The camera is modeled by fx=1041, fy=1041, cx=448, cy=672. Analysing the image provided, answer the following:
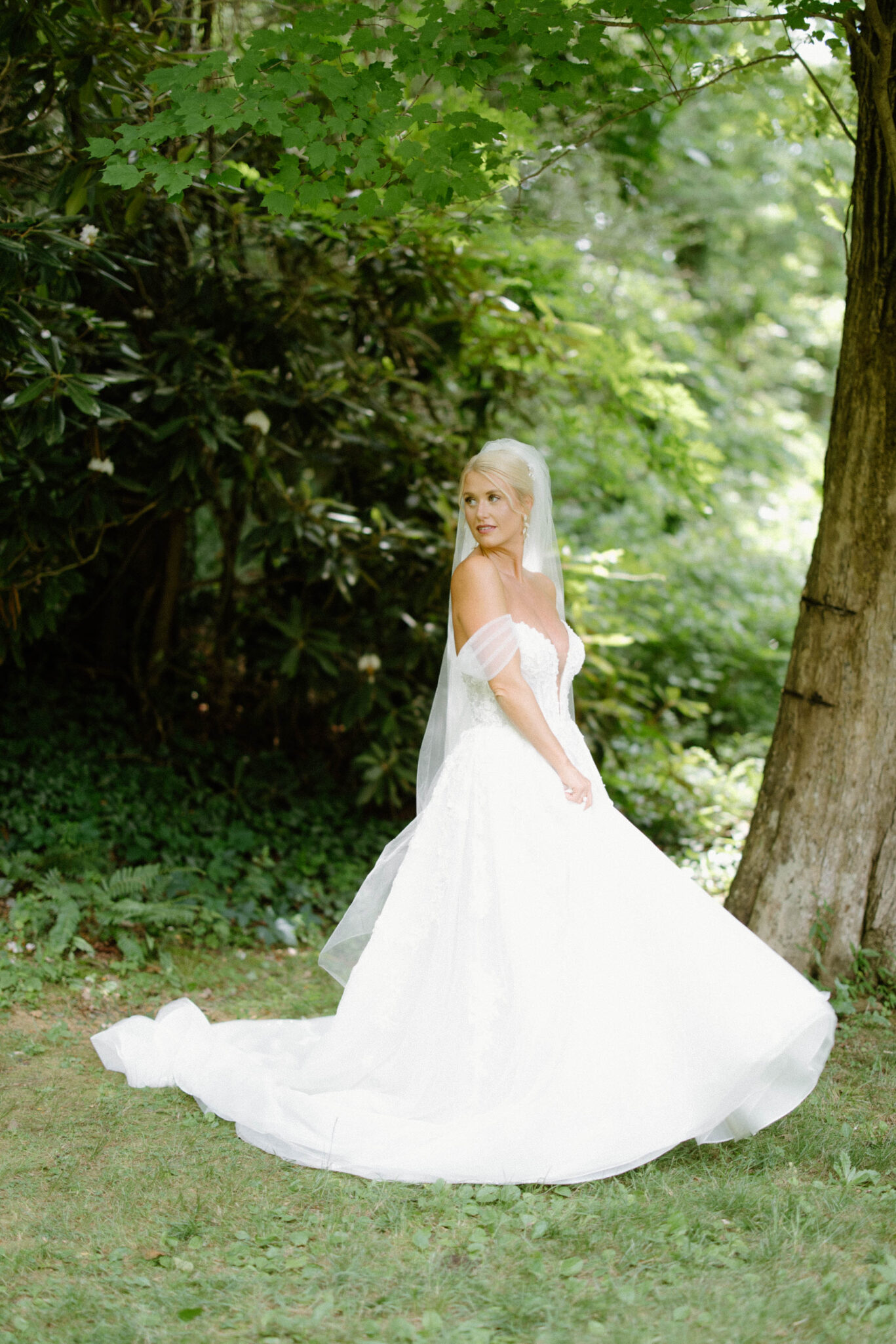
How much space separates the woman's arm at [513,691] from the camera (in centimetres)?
322

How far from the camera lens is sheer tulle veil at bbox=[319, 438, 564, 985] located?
135 inches

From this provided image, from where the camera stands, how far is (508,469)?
3369mm

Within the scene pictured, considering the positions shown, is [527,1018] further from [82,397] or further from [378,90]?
[378,90]

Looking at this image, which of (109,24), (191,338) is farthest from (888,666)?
Answer: (109,24)

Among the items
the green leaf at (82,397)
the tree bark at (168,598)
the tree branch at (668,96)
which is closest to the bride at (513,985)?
the tree branch at (668,96)

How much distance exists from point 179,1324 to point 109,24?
4087 mm

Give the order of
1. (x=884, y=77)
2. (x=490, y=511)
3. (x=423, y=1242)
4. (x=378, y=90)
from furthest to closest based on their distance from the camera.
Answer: (x=884, y=77) < (x=378, y=90) < (x=490, y=511) < (x=423, y=1242)

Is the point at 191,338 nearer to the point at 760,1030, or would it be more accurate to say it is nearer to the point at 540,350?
the point at 540,350

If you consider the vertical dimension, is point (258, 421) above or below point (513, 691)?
above

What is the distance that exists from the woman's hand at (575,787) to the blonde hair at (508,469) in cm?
87

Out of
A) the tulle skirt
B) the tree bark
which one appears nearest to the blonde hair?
the tulle skirt

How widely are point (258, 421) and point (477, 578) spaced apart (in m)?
2.13

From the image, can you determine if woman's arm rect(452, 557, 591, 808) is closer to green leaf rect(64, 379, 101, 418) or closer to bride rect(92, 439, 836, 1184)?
bride rect(92, 439, 836, 1184)

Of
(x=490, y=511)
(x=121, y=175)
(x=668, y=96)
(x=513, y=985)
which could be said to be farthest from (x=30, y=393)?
(x=513, y=985)
